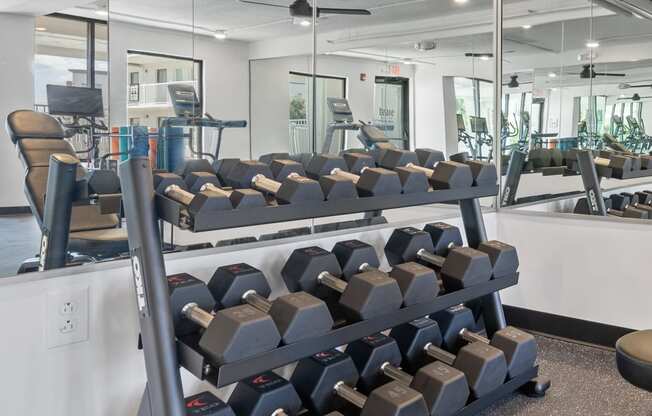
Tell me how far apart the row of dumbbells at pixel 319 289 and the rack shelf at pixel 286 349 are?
0.06ft

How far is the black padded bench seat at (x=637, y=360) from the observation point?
5.19ft

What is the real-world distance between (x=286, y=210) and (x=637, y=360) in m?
1.09

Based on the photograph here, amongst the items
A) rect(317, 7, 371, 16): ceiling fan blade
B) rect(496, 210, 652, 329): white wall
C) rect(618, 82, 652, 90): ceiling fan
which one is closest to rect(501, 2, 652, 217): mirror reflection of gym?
rect(618, 82, 652, 90): ceiling fan

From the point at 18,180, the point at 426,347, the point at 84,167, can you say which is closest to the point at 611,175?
the point at 426,347

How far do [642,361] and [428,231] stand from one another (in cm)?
107

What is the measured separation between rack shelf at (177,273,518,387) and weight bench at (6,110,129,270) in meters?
0.45

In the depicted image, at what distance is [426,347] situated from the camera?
220 centimetres

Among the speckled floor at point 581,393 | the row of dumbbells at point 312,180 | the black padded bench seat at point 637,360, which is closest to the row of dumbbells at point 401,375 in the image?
the speckled floor at point 581,393

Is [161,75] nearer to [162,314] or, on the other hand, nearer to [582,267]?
[162,314]

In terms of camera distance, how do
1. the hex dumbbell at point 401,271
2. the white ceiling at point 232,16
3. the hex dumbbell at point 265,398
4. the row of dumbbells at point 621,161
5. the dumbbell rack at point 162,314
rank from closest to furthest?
1. the dumbbell rack at point 162,314
2. the hex dumbbell at point 265,398
3. the hex dumbbell at point 401,271
4. the white ceiling at point 232,16
5. the row of dumbbells at point 621,161

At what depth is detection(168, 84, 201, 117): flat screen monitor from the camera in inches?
91.7

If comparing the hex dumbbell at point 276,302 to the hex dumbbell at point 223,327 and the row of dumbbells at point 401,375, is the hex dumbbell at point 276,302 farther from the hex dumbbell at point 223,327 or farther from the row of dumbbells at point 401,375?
the row of dumbbells at point 401,375

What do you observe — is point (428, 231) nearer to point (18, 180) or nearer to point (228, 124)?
point (228, 124)

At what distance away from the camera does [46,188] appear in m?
1.71
